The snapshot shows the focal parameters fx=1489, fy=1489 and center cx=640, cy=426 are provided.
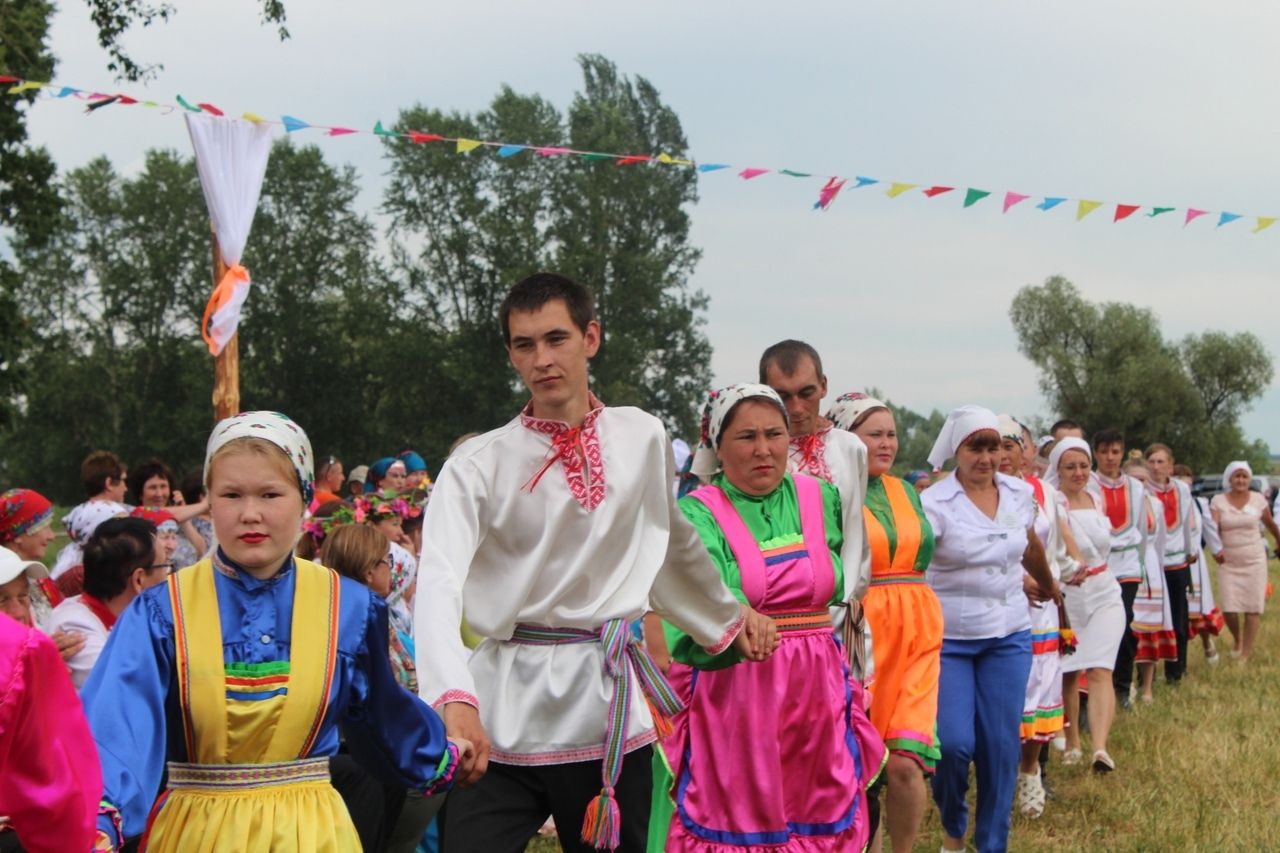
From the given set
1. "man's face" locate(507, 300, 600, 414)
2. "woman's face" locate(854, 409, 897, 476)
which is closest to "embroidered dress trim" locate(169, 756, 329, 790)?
"man's face" locate(507, 300, 600, 414)

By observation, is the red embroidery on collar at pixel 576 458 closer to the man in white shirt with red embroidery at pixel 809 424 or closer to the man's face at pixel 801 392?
the man in white shirt with red embroidery at pixel 809 424

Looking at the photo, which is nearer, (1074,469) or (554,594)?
(554,594)

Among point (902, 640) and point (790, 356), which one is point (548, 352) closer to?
point (790, 356)

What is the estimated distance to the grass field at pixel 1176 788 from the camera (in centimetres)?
713

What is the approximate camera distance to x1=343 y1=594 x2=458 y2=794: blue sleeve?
345 cm

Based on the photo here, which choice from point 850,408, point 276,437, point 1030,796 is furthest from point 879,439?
point 276,437

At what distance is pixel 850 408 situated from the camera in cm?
679

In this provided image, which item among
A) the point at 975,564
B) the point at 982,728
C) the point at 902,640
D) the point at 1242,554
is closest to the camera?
the point at 902,640

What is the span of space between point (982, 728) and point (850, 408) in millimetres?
1524

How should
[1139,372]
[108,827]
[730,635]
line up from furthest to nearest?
1. [1139,372]
2. [730,635]
3. [108,827]

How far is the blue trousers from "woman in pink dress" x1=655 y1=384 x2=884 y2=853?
4.04ft

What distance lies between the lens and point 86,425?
189 ft

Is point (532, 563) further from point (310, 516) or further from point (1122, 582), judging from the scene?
point (1122, 582)

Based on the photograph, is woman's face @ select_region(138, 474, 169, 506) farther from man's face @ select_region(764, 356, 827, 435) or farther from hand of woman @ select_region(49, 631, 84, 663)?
man's face @ select_region(764, 356, 827, 435)
